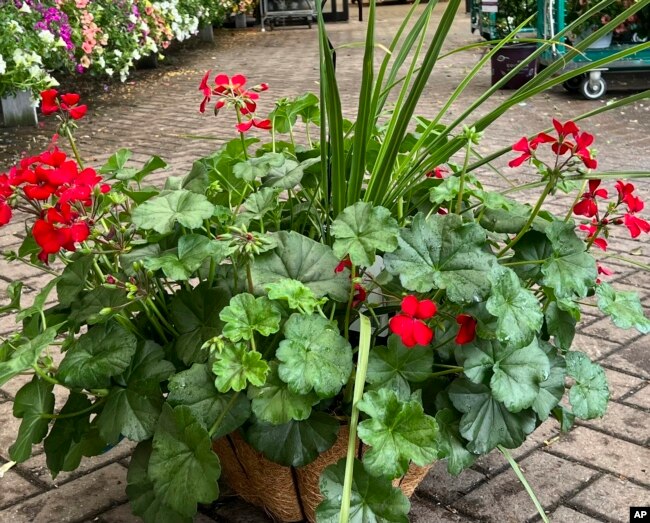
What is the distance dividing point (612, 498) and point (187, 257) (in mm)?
1115

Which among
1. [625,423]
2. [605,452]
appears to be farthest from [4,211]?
[625,423]

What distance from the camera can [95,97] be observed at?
8648 mm

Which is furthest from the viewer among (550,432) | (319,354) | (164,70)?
(164,70)

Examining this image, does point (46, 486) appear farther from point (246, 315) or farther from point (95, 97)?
point (95, 97)

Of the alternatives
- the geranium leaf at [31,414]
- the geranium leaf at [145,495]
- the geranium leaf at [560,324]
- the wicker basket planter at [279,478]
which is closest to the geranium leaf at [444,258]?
the geranium leaf at [560,324]

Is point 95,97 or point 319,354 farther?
point 95,97

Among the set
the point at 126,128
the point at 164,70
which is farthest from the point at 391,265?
the point at 164,70

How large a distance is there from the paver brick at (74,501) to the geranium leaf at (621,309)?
1.14 m

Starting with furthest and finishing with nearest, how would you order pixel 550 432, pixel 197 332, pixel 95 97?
pixel 95 97 < pixel 550 432 < pixel 197 332

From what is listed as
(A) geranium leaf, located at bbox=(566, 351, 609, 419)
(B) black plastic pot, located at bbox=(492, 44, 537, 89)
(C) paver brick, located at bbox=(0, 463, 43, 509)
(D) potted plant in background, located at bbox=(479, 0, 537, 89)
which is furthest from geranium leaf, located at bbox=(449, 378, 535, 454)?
(B) black plastic pot, located at bbox=(492, 44, 537, 89)

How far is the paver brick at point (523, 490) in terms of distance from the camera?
203 centimetres

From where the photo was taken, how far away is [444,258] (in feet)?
5.32

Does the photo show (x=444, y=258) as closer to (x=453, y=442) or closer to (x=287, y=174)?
(x=453, y=442)

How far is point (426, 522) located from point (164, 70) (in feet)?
30.3
